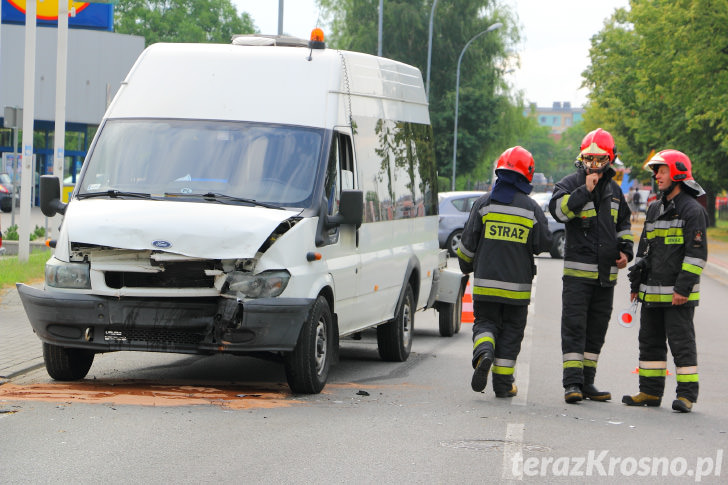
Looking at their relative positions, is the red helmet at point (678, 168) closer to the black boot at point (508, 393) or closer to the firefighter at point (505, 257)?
the firefighter at point (505, 257)

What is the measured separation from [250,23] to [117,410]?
8217 centimetres

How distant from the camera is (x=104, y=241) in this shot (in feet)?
27.9

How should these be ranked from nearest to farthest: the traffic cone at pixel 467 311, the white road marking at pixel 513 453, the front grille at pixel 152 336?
the white road marking at pixel 513 453, the front grille at pixel 152 336, the traffic cone at pixel 467 311

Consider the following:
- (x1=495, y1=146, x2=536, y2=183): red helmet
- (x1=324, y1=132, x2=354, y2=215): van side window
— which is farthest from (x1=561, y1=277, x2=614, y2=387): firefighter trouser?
(x1=324, y1=132, x2=354, y2=215): van side window

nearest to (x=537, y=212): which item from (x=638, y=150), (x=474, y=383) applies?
(x=474, y=383)

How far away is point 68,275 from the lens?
28.7 ft

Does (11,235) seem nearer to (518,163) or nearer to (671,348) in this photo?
(518,163)

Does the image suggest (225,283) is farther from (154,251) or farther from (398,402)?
(398,402)

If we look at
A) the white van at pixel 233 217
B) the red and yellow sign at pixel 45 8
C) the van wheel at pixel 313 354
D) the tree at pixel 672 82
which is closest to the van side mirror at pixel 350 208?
the white van at pixel 233 217

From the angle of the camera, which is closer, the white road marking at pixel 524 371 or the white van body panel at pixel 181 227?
the white van body panel at pixel 181 227

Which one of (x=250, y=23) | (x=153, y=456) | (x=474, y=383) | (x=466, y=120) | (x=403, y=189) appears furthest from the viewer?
(x=250, y=23)

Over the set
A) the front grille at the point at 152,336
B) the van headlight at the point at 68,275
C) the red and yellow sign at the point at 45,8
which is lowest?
the front grille at the point at 152,336

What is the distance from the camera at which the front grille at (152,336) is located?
8.67m
